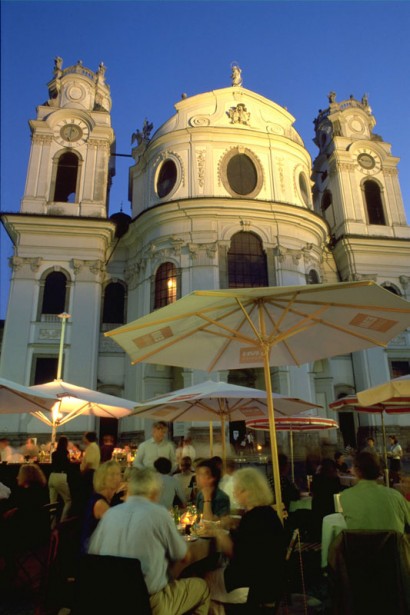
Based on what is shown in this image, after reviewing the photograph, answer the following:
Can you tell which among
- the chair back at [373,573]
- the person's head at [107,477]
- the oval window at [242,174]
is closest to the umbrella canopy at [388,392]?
the chair back at [373,573]

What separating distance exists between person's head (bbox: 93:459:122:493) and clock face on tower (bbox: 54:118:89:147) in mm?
24720

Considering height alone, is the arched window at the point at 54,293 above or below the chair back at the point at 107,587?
above

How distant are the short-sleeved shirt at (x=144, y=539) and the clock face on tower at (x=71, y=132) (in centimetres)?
2600

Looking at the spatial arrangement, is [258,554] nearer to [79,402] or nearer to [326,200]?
[79,402]

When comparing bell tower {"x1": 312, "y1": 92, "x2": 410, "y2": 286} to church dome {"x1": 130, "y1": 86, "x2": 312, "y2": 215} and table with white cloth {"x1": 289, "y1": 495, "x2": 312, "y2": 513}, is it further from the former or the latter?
table with white cloth {"x1": 289, "y1": 495, "x2": 312, "y2": 513}

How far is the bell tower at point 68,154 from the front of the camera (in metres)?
23.6

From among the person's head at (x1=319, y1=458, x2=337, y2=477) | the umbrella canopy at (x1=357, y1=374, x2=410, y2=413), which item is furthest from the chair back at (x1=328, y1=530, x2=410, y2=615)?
the umbrella canopy at (x1=357, y1=374, x2=410, y2=413)

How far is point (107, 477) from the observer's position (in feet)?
14.3

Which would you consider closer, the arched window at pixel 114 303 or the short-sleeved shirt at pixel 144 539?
the short-sleeved shirt at pixel 144 539

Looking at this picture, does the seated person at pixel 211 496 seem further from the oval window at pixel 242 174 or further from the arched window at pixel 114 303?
the oval window at pixel 242 174

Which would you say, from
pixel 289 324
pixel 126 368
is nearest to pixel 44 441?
pixel 126 368

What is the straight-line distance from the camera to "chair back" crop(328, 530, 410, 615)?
340 cm

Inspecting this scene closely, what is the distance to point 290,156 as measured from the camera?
81.7 ft

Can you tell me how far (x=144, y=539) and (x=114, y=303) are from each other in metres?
21.7
